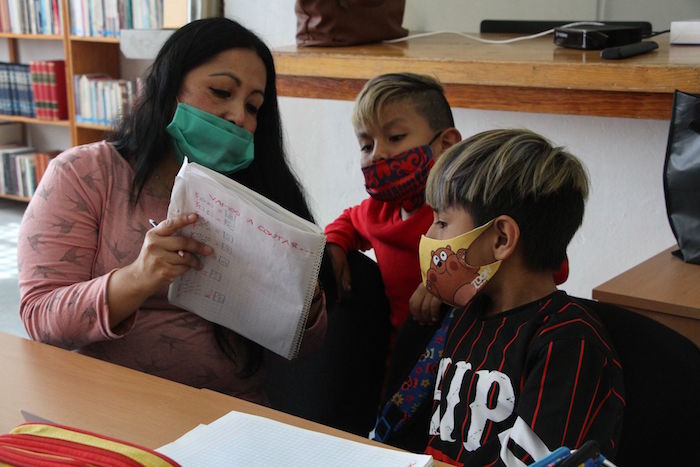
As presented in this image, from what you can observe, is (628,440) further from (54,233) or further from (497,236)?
(54,233)

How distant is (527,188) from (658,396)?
13.2 inches

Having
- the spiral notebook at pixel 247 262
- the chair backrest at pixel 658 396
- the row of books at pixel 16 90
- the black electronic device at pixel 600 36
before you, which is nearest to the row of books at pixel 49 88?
the row of books at pixel 16 90

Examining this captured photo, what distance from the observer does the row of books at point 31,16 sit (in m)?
4.39

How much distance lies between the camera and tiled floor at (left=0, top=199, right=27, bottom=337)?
10.4 feet

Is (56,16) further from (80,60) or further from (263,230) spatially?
(263,230)

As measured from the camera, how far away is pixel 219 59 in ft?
4.57

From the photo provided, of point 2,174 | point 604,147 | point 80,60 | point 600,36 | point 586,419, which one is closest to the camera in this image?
point 586,419

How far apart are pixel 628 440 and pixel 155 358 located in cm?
73

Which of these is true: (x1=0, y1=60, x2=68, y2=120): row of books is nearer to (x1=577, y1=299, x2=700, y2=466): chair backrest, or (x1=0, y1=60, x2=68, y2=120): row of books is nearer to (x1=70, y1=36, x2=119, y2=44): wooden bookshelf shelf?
(x1=70, y1=36, x2=119, y2=44): wooden bookshelf shelf

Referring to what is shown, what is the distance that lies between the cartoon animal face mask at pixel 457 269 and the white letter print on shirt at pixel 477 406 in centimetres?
10

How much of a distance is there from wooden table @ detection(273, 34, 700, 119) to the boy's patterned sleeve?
0.60m

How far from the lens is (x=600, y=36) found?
2047 mm

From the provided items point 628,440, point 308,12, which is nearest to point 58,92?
point 308,12

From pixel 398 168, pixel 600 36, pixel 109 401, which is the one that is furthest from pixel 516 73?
pixel 109 401
